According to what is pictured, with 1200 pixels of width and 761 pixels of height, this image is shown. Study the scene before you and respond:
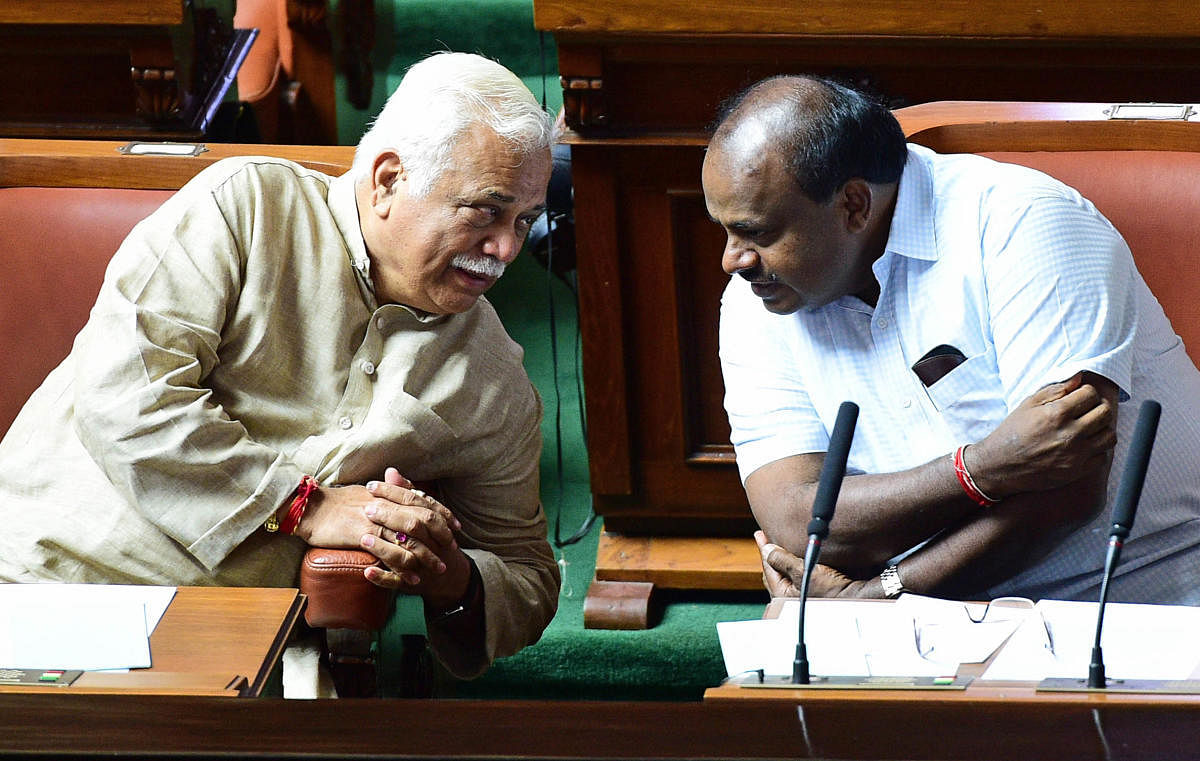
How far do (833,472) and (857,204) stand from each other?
65 cm

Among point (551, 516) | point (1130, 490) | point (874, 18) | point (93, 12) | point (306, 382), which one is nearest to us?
point (1130, 490)

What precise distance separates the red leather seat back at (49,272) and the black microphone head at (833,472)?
1273mm

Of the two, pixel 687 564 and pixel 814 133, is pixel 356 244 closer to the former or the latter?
pixel 814 133

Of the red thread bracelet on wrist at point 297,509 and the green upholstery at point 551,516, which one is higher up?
the red thread bracelet on wrist at point 297,509

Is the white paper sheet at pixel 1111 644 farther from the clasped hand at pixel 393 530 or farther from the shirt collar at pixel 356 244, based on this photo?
the shirt collar at pixel 356 244

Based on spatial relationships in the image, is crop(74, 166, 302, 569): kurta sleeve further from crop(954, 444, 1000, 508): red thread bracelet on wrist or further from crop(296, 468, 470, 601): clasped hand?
crop(954, 444, 1000, 508): red thread bracelet on wrist

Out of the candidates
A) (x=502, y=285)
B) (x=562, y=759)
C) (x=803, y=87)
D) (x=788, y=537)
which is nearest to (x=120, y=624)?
(x=562, y=759)

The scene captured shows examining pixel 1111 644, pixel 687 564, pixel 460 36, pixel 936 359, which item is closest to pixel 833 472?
pixel 1111 644

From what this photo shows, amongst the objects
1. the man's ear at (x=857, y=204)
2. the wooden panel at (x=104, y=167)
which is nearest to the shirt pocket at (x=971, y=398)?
the man's ear at (x=857, y=204)

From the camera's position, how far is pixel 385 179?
2.04 metres

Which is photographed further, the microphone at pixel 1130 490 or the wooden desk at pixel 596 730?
the microphone at pixel 1130 490

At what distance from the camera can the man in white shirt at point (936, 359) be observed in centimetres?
187

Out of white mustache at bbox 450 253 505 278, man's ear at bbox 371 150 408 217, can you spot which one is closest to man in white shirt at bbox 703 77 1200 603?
white mustache at bbox 450 253 505 278

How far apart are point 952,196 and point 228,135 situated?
1.92 meters
